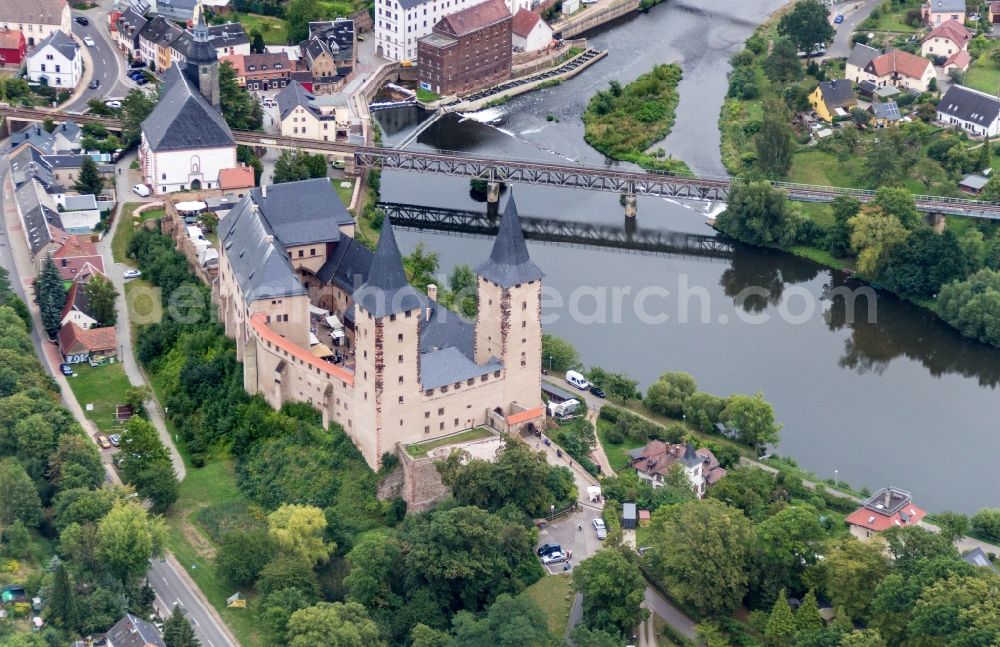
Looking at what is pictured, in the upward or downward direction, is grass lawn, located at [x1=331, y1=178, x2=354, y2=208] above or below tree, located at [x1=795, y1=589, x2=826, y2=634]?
above

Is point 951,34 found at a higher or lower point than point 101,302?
higher

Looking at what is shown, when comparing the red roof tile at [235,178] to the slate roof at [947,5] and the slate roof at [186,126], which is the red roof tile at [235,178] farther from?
the slate roof at [947,5]

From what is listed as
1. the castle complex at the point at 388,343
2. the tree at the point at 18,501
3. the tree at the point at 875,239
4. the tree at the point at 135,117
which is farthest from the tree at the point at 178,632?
the tree at the point at 135,117

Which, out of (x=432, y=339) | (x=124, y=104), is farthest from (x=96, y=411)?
(x=124, y=104)

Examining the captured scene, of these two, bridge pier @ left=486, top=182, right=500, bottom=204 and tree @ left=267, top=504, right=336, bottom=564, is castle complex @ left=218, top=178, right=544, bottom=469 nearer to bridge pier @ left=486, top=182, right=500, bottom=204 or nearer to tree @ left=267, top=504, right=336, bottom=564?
tree @ left=267, top=504, right=336, bottom=564

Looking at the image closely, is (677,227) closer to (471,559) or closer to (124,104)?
(124,104)

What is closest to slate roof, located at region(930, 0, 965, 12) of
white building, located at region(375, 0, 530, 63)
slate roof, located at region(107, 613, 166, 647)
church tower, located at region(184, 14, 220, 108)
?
white building, located at region(375, 0, 530, 63)

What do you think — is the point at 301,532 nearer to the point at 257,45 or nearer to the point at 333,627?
the point at 333,627

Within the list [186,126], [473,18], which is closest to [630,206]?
[473,18]
